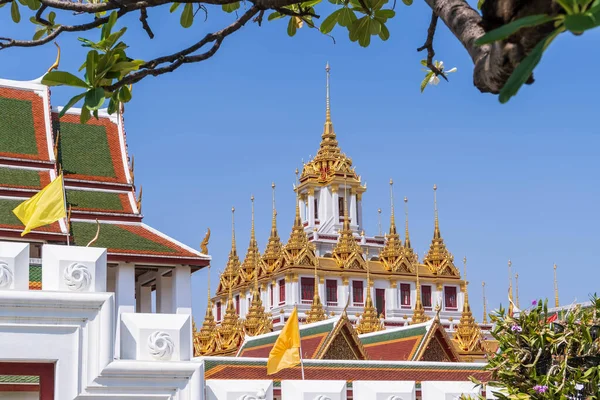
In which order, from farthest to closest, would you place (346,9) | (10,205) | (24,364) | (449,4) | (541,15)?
(10,205) < (24,364) < (346,9) < (449,4) < (541,15)

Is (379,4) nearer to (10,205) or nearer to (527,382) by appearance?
(527,382)

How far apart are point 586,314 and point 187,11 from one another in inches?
234

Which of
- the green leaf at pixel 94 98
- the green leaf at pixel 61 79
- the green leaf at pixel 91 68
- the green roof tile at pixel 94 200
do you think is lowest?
the green leaf at pixel 94 98

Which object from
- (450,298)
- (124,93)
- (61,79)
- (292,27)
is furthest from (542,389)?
(450,298)

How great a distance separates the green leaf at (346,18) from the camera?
336 centimetres

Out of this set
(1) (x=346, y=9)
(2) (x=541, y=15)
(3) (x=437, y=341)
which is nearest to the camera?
(2) (x=541, y=15)

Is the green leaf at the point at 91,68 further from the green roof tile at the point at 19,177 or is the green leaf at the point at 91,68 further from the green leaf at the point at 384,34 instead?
the green roof tile at the point at 19,177

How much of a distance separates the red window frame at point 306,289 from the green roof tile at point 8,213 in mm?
21889

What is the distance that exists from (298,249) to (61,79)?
1387 inches

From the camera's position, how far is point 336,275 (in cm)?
3825

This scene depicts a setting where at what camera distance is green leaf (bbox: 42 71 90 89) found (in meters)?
2.62

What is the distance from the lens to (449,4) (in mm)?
2361

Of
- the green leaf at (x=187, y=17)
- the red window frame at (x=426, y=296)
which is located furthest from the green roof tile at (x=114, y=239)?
the red window frame at (x=426, y=296)

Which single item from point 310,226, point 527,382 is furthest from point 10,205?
point 310,226
